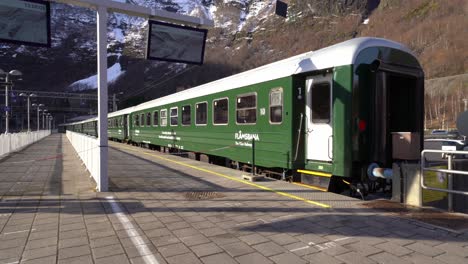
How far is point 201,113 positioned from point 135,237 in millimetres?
8831

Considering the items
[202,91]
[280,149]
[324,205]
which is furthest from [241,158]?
[324,205]

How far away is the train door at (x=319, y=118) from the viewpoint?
795 centimetres

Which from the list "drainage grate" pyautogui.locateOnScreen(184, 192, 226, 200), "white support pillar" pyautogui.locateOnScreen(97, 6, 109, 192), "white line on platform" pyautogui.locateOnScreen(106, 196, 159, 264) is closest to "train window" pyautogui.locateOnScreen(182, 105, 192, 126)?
"white support pillar" pyautogui.locateOnScreen(97, 6, 109, 192)

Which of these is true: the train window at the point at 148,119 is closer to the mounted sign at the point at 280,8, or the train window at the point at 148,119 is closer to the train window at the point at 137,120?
the train window at the point at 137,120

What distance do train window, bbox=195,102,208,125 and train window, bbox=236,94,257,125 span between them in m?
2.50

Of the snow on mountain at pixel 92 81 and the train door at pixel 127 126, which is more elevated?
the snow on mountain at pixel 92 81

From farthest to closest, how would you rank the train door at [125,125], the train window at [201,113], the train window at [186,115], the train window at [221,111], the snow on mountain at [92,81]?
the snow on mountain at [92,81] → the train door at [125,125] → the train window at [186,115] → the train window at [201,113] → the train window at [221,111]

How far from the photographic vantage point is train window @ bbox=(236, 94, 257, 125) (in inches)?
404

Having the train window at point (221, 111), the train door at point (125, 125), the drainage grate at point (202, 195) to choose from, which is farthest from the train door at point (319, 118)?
the train door at point (125, 125)

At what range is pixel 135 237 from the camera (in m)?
5.20

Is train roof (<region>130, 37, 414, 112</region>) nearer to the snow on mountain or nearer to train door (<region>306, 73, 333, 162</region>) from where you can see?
train door (<region>306, 73, 333, 162</region>)

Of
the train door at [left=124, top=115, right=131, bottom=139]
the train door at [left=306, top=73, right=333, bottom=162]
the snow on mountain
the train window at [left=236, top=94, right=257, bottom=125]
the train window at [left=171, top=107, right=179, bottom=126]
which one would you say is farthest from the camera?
the snow on mountain

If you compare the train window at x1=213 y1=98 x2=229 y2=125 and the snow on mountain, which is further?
the snow on mountain

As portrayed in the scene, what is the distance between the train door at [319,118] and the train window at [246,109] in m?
2.01
